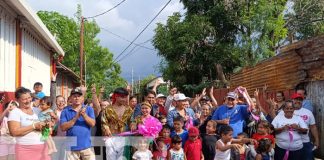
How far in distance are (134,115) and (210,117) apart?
5.51 feet

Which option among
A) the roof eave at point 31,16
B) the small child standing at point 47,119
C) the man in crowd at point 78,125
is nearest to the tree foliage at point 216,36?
the roof eave at point 31,16

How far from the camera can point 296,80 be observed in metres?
12.0

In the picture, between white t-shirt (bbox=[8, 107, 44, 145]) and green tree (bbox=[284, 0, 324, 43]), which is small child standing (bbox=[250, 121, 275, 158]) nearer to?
white t-shirt (bbox=[8, 107, 44, 145])

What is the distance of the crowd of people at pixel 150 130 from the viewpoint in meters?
5.88

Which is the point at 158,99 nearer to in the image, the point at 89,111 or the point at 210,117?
Result: the point at 210,117

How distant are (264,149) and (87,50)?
41.8 m

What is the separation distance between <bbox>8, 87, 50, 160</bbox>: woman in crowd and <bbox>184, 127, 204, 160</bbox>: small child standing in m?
2.21

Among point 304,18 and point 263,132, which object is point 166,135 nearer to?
point 263,132

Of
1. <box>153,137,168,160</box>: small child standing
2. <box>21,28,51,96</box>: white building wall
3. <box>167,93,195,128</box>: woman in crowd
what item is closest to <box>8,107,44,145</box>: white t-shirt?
<box>153,137,168,160</box>: small child standing

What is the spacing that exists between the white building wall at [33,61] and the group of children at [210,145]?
5.56m

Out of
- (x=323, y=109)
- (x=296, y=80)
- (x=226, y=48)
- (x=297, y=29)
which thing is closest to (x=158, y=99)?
(x=323, y=109)

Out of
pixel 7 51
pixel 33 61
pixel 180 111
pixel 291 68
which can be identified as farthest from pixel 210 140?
pixel 33 61

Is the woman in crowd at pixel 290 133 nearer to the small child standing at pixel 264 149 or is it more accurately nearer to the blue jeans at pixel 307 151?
the blue jeans at pixel 307 151

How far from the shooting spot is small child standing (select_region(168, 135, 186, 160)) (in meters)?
6.60
